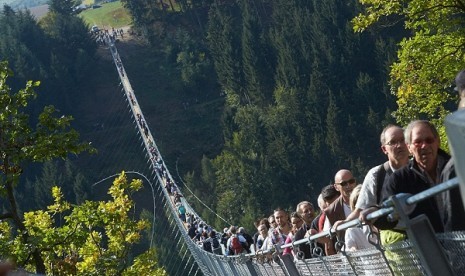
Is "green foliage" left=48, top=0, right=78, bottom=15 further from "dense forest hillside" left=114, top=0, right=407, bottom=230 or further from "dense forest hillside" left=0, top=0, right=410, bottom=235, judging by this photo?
"dense forest hillside" left=114, top=0, right=407, bottom=230

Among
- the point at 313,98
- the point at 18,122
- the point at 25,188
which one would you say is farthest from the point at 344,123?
the point at 18,122

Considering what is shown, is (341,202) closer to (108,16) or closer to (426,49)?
(426,49)

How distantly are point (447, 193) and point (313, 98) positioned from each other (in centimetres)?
9313

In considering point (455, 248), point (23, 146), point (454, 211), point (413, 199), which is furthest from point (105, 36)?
point (413, 199)

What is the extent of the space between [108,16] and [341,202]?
140 m

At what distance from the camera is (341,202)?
7.99 metres

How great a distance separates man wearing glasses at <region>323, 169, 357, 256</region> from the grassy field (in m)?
131

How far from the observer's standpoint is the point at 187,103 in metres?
114

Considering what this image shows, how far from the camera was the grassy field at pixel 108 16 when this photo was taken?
142m

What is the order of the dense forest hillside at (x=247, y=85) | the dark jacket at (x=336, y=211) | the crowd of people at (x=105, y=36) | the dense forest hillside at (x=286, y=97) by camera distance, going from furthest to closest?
the crowd of people at (x=105, y=36) → the dense forest hillside at (x=247, y=85) → the dense forest hillside at (x=286, y=97) → the dark jacket at (x=336, y=211)

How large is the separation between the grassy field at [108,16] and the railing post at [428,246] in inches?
5274

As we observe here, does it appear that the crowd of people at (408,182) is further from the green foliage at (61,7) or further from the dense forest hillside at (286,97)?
the green foliage at (61,7)

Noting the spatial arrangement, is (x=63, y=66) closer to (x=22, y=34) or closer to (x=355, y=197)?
(x=22, y=34)

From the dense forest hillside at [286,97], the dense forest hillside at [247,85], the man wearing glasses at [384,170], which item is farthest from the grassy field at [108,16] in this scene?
the man wearing glasses at [384,170]
